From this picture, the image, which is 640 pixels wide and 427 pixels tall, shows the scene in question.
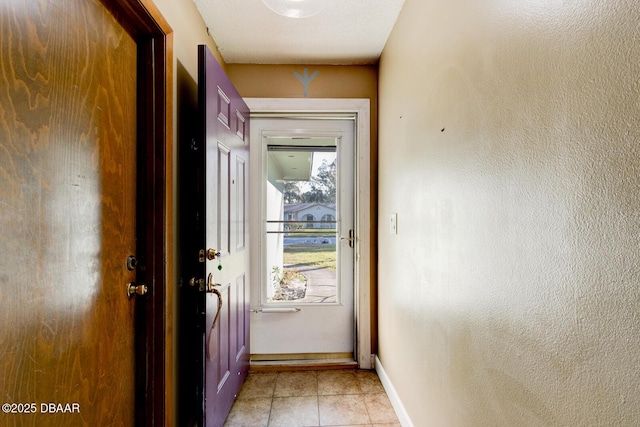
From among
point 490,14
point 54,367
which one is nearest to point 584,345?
point 490,14

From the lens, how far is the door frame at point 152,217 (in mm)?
1319

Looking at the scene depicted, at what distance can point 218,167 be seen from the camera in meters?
1.70

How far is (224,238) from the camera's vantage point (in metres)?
1.81

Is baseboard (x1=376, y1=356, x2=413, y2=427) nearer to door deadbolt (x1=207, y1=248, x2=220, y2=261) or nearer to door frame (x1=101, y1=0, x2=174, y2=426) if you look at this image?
door frame (x1=101, y1=0, x2=174, y2=426)

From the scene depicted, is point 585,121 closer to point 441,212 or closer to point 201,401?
point 441,212

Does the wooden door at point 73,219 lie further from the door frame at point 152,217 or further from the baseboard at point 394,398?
the baseboard at point 394,398

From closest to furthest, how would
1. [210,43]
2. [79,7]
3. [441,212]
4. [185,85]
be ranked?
[79,7]
[441,212]
[185,85]
[210,43]

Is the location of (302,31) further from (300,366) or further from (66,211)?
(300,366)

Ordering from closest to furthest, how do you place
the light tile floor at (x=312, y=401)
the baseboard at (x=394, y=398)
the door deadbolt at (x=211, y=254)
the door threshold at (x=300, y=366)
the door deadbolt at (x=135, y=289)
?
the door deadbolt at (x=135, y=289)
the door deadbolt at (x=211, y=254)
the baseboard at (x=394, y=398)
the light tile floor at (x=312, y=401)
the door threshold at (x=300, y=366)

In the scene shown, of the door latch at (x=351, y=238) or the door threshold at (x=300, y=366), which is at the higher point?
the door latch at (x=351, y=238)

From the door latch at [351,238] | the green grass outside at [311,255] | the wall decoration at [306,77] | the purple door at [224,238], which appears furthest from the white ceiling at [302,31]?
the green grass outside at [311,255]

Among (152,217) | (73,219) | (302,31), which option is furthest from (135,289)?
(302,31)

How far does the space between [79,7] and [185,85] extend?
66cm

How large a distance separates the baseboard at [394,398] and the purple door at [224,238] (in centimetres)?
97
